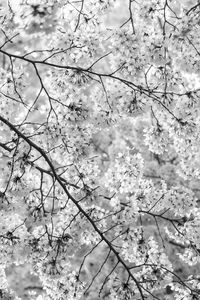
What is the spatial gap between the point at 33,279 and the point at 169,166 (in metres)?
5.69

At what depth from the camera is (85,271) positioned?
10.7 metres

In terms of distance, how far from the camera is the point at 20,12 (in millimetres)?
2871

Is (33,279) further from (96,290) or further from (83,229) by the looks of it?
(83,229)

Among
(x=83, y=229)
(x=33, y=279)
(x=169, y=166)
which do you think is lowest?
(x=83, y=229)

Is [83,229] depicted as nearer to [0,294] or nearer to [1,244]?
[1,244]

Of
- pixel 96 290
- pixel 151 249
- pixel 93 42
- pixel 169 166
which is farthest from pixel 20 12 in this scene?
pixel 96 290

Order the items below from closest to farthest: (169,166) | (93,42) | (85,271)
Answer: (93,42) → (169,166) → (85,271)

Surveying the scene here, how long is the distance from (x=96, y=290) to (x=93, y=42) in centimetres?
707

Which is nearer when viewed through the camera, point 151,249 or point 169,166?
point 151,249

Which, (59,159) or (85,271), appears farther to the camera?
(85,271)

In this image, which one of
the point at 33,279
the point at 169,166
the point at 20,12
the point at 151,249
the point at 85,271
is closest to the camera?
the point at 20,12

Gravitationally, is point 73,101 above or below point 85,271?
below

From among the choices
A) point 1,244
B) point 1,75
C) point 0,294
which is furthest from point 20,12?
point 0,294

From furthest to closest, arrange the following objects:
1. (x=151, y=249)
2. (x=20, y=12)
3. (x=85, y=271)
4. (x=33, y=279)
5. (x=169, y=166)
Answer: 1. (x=33, y=279)
2. (x=85, y=271)
3. (x=169, y=166)
4. (x=151, y=249)
5. (x=20, y=12)
